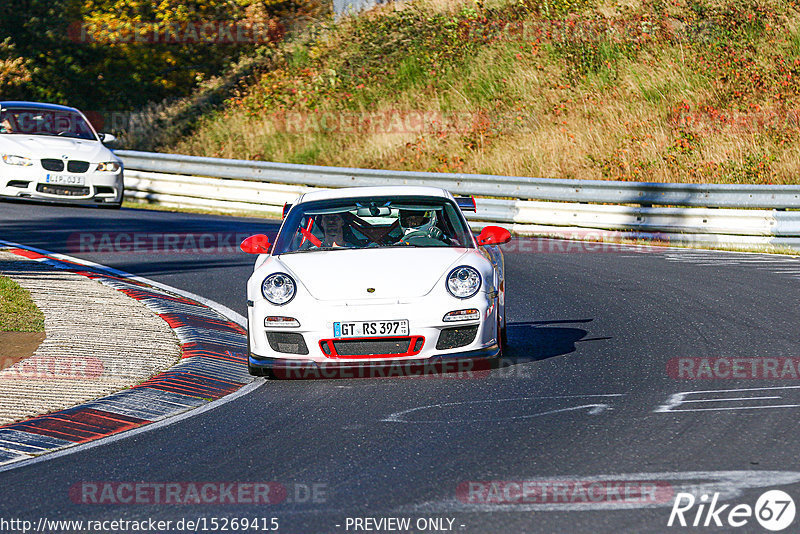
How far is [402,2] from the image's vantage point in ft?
107

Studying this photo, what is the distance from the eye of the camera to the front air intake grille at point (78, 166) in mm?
18906

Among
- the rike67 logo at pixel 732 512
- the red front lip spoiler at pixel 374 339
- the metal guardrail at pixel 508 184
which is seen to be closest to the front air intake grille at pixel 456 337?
the red front lip spoiler at pixel 374 339

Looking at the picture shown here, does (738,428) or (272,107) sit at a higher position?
(272,107)

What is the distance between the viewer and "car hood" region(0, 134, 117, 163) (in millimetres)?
18672

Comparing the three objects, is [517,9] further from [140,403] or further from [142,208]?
[140,403]

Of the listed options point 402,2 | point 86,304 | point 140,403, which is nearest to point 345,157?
point 402,2

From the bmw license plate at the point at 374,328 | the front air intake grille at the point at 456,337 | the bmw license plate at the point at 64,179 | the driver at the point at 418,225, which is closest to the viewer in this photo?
the bmw license plate at the point at 374,328

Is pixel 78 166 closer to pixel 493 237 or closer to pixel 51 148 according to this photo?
pixel 51 148

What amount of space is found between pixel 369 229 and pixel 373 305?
66.1 inches

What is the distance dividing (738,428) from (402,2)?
27.6m

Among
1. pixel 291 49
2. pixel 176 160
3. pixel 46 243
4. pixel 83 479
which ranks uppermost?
pixel 291 49

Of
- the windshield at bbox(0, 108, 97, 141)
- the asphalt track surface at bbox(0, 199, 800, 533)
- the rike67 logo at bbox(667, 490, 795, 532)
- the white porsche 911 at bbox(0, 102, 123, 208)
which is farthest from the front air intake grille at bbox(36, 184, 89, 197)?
the rike67 logo at bbox(667, 490, 795, 532)

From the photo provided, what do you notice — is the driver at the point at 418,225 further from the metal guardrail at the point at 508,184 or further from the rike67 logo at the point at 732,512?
the metal guardrail at the point at 508,184

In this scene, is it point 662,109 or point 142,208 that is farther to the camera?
point 662,109
